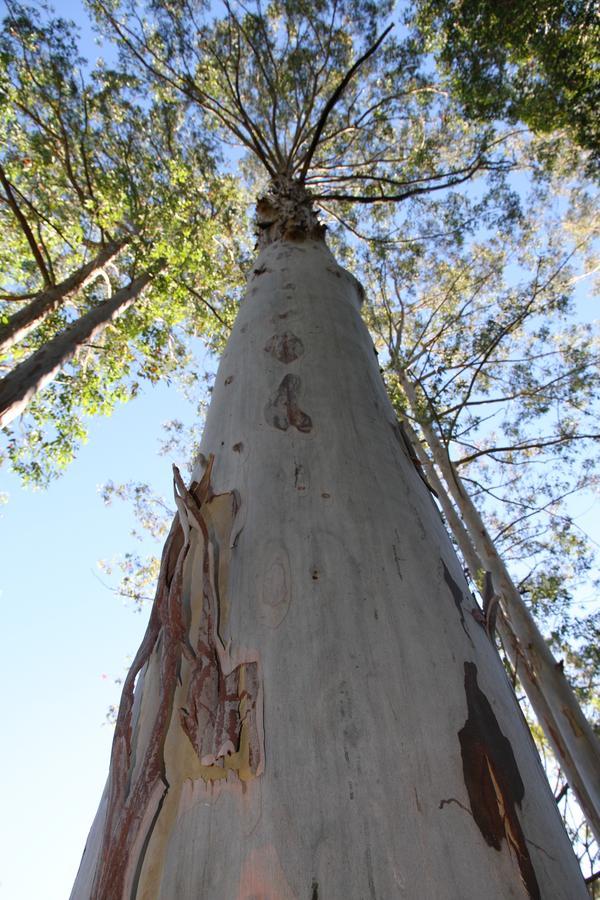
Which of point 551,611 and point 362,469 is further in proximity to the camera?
point 551,611

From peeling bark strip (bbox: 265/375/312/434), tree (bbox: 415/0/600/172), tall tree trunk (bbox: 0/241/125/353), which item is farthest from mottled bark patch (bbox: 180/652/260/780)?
tree (bbox: 415/0/600/172)

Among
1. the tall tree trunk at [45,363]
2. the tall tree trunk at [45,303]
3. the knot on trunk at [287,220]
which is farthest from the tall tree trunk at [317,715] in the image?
the tall tree trunk at [45,303]

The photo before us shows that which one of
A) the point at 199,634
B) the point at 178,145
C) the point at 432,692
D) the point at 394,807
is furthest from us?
the point at 178,145

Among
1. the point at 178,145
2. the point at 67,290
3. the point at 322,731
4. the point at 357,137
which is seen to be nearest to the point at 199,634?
the point at 322,731

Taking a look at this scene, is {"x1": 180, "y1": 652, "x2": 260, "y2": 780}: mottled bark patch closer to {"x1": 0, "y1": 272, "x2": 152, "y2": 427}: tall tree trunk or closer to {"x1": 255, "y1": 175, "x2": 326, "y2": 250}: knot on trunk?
{"x1": 255, "y1": 175, "x2": 326, "y2": 250}: knot on trunk

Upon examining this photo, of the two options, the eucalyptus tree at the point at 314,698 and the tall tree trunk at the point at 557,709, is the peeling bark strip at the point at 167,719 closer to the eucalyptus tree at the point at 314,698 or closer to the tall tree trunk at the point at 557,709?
the eucalyptus tree at the point at 314,698

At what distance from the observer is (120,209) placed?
601 cm

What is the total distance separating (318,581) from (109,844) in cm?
36

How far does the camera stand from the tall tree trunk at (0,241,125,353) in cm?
496

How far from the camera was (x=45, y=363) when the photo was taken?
4.37m

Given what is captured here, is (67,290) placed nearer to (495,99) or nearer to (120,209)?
(120,209)

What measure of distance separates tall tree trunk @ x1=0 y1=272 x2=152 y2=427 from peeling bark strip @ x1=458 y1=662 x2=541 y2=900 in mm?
3983

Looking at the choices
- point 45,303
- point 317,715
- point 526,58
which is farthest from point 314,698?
point 526,58

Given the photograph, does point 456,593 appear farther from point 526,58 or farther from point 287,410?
point 526,58
